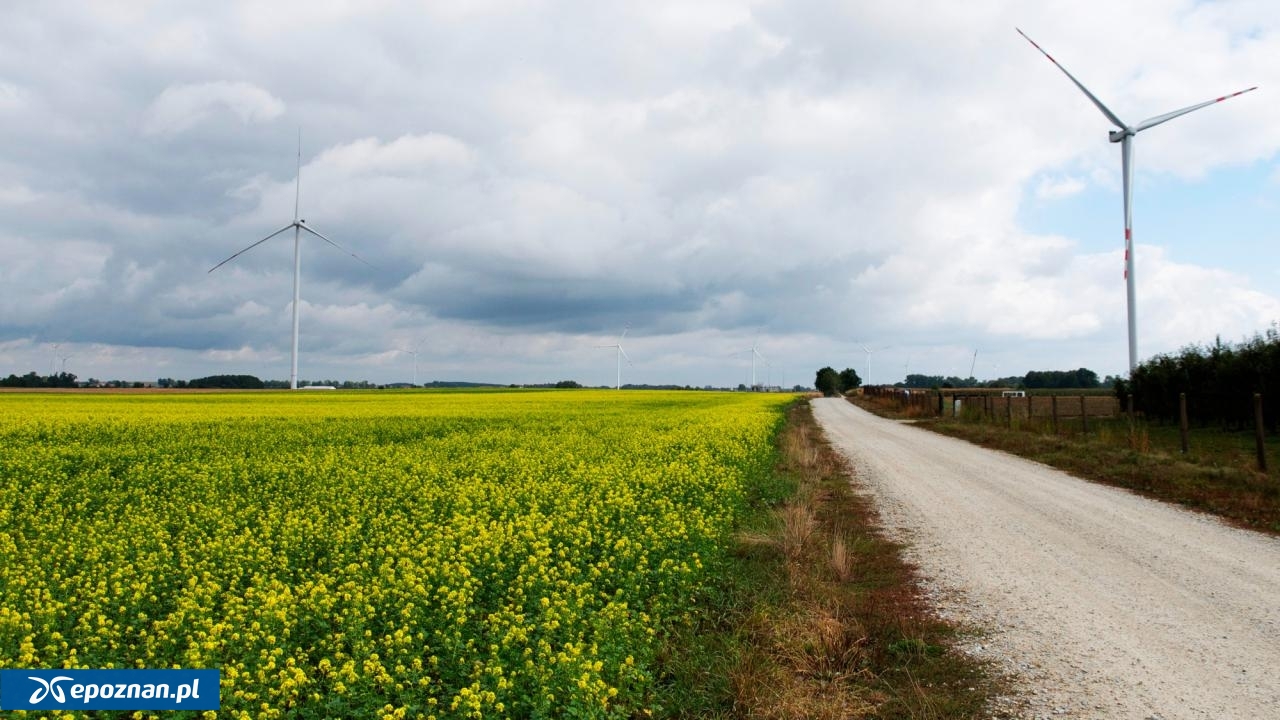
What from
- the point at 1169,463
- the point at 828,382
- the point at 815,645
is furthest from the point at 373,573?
the point at 828,382

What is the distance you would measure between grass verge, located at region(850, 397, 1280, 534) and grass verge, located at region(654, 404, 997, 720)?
27.7 feet

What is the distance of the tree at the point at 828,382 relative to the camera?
175625mm

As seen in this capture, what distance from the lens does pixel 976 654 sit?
6.73 metres

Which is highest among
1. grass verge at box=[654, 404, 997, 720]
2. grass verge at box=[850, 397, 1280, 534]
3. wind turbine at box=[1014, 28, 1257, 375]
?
wind turbine at box=[1014, 28, 1257, 375]

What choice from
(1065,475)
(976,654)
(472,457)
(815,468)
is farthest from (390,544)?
(1065,475)

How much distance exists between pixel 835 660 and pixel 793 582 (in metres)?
1.76

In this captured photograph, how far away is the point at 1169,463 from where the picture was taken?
19703mm

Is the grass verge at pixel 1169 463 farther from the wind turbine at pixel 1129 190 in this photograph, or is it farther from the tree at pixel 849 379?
the tree at pixel 849 379

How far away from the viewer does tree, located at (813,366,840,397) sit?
175625mm

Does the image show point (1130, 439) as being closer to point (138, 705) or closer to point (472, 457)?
point (472, 457)

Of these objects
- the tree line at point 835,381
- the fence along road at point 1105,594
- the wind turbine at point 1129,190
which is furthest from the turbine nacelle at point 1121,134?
the tree line at point 835,381

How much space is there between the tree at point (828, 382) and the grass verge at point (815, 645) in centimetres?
16680

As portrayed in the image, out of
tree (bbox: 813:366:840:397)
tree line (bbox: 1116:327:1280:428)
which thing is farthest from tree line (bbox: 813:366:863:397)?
tree line (bbox: 1116:327:1280:428)

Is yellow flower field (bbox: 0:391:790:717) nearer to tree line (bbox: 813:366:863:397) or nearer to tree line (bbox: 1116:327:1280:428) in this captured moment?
tree line (bbox: 1116:327:1280:428)
